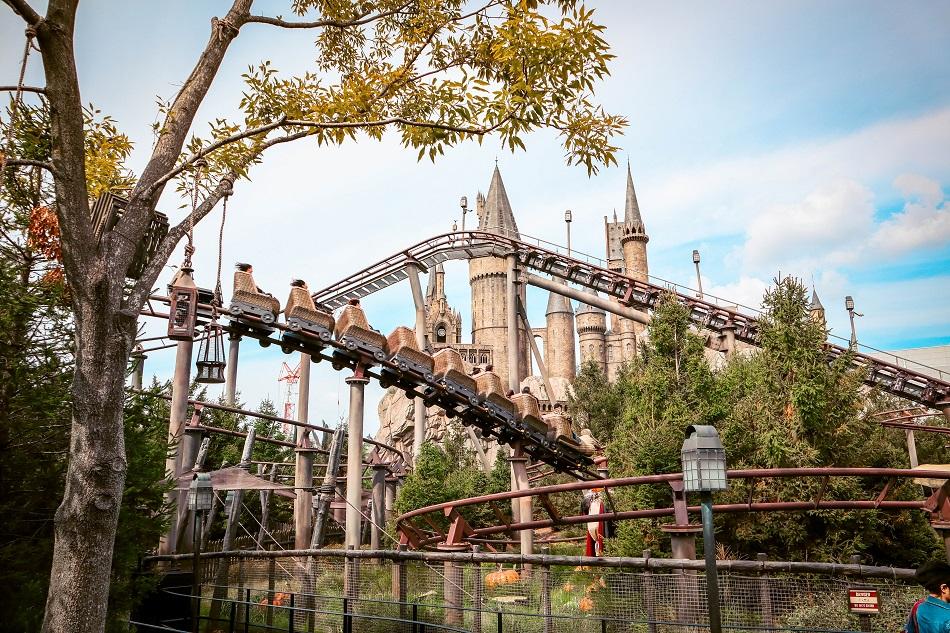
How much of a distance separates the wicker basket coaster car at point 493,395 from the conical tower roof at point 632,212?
6912 centimetres

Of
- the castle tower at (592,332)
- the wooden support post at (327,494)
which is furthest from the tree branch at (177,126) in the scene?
the castle tower at (592,332)

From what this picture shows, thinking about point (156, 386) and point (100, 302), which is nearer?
point (100, 302)

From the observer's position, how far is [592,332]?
90.6 metres

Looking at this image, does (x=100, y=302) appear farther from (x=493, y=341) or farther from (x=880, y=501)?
(x=493, y=341)

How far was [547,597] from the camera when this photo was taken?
316 inches

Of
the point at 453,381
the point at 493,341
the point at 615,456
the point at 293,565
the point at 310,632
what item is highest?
the point at 493,341

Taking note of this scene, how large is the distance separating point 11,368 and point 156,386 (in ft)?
7.30

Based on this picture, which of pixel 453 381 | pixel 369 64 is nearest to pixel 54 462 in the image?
pixel 369 64

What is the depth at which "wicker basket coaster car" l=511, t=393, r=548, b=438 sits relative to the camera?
1514 centimetres

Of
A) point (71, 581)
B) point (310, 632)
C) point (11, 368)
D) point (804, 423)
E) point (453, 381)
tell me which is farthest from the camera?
point (804, 423)

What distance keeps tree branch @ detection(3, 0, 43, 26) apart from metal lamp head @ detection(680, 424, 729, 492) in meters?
6.08

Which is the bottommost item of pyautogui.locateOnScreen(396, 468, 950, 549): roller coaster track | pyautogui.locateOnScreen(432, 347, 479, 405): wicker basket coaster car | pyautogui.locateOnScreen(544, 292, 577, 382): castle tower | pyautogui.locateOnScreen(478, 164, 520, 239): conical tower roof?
pyautogui.locateOnScreen(396, 468, 950, 549): roller coaster track

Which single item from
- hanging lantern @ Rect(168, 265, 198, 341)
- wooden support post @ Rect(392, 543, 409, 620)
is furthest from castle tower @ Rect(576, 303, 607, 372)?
wooden support post @ Rect(392, 543, 409, 620)

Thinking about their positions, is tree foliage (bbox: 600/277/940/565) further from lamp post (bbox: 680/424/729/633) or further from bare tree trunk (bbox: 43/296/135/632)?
bare tree trunk (bbox: 43/296/135/632)
